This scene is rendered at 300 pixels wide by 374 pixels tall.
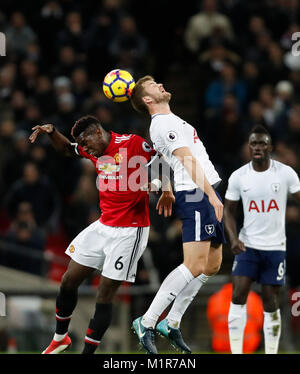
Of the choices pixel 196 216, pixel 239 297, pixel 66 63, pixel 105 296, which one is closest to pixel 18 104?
pixel 66 63

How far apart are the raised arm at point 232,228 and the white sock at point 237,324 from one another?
0.63 metres

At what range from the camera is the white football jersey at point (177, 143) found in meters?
8.04

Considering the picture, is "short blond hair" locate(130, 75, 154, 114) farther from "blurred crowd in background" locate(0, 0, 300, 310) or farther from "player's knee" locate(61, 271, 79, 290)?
"blurred crowd in background" locate(0, 0, 300, 310)

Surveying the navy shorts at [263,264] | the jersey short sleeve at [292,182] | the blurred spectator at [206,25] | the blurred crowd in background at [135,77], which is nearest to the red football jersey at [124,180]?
the navy shorts at [263,264]

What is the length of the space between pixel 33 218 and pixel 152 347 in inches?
248

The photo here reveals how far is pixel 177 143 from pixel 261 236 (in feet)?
6.30

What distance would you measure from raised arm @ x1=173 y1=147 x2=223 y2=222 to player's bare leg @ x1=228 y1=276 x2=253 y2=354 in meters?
1.57

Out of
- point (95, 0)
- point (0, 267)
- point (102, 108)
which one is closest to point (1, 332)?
point (0, 267)

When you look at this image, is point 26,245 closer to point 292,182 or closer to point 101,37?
point 101,37

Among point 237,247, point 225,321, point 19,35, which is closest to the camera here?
point 237,247

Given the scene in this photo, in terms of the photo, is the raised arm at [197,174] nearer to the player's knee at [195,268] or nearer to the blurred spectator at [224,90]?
the player's knee at [195,268]

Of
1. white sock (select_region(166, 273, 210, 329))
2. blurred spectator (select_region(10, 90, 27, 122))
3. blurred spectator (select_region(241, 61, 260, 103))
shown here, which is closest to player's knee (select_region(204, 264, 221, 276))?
white sock (select_region(166, 273, 210, 329))

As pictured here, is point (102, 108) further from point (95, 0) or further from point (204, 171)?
point (204, 171)

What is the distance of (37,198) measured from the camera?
45.9 ft
